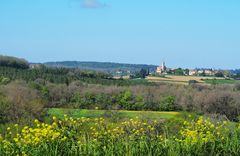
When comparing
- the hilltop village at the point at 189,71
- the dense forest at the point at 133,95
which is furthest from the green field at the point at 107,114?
the hilltop village at the point at 189,71

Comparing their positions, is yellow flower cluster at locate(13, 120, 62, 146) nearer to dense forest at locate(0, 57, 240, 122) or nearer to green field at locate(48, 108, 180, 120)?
green field at locate(48, 108, 180, 120)

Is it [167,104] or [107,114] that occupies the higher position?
[107,114]

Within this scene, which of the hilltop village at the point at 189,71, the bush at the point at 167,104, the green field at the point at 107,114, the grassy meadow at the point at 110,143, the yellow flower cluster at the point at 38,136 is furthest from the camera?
the hilltop village at the point at 189,71

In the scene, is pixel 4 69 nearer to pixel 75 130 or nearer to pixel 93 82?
pixel 93 82

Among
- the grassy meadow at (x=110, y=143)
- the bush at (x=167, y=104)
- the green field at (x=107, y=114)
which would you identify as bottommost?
the bush at (x=167, y=104)

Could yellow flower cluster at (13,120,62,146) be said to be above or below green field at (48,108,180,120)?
above

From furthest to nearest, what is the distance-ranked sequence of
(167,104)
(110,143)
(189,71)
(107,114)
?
1. (189,71)
2. (167,104)
3. (107,114)
4. (110,143)

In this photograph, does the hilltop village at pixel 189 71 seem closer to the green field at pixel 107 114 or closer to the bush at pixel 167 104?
the bush at pixel 167 104

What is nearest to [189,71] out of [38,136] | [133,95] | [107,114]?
[133,95]

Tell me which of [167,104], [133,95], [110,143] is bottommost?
[167,104]

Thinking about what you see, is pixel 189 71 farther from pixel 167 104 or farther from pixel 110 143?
pixel 110 143

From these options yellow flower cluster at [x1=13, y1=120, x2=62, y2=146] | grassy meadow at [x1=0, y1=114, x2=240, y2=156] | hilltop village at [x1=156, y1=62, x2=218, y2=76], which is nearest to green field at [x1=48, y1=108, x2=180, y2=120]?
grassy meadow at [x1=0, y1=114, x2=240, y2=156]

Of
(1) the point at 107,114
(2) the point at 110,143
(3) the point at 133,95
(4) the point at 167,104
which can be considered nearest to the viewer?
(2) the point at 110,143

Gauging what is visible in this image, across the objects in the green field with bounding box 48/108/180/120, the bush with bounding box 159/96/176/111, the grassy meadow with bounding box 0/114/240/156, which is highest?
the grassy meadow with bounding box 0/114/240/156
